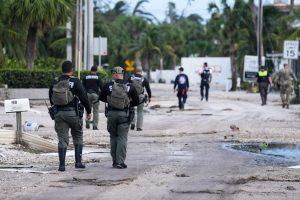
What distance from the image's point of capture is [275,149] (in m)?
17.1

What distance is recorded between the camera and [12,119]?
2378 cm

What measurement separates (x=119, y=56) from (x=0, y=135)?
72.8m

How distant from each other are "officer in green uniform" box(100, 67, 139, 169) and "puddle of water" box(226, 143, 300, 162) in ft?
12.0

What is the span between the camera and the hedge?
33.8m

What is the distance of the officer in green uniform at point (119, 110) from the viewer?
43.1 feet

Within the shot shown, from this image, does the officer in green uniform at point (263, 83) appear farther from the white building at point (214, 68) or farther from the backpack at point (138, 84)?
the white building at point (214, 68)

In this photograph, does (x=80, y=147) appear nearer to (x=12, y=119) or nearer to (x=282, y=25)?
(x=12, y=119)

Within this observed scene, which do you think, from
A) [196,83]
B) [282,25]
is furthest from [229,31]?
[196,83]

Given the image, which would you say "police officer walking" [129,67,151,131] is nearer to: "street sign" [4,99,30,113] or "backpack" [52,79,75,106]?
"street sign" [4,99,30,113]

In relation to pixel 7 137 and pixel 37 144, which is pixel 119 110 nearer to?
pixel 37 144

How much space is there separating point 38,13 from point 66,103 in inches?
869

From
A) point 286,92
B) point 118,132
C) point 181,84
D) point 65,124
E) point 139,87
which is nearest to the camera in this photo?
point 65,124

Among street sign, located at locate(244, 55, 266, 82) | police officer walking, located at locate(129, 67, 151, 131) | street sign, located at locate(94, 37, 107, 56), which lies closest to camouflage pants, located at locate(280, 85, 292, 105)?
street sign, located at locate(94, 37, 107, 56)

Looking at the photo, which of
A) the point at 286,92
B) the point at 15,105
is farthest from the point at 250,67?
the point at 15,105
